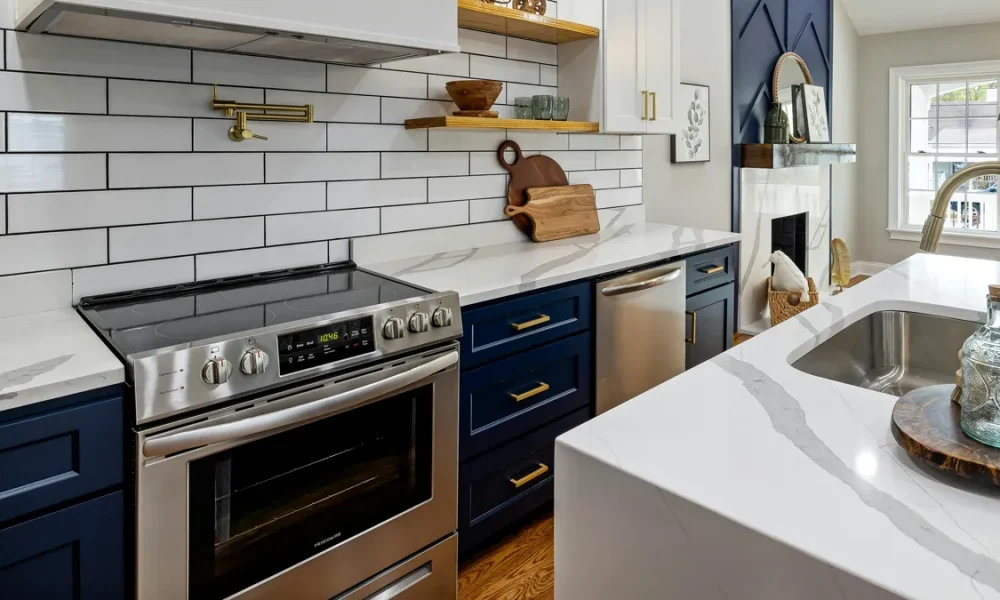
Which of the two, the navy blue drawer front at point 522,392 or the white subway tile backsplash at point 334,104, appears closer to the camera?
the navy blue drawer front at point 522,392

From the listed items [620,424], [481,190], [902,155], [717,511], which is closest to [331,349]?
[620,424]

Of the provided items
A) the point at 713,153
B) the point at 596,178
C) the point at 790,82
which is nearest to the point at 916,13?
the point at 790,82

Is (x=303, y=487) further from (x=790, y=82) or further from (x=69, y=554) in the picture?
(x=790, y=82)

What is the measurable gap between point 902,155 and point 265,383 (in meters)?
6.80

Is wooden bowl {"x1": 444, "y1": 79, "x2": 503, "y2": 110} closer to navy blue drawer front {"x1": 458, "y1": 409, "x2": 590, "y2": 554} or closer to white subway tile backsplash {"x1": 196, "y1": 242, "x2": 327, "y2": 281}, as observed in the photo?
white subway tile backsplash {"x1": 196, "y1": 242, "x2": 327, "y2": 281}

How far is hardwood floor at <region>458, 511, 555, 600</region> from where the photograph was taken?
2.06 meters

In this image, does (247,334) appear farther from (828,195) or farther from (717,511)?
(828,195)

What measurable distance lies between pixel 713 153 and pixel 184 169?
332 centimetres

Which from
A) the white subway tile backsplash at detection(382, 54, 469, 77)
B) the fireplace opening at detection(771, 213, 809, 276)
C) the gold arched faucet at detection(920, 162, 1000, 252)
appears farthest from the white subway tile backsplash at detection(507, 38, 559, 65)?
the fireplace opening at detection(771, 213, 809, 276)

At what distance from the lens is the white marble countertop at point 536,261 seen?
207 centimetres

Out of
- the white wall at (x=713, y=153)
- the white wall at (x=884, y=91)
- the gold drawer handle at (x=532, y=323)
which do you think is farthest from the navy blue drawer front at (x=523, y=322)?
the white wall at (x=884, y=91)

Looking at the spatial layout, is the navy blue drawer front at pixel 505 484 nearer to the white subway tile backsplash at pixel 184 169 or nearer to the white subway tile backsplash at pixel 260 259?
the white subway tile backsplash at pixel 260 259

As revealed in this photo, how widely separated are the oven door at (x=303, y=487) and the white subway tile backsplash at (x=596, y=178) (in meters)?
1.54

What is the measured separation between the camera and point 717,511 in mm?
754
